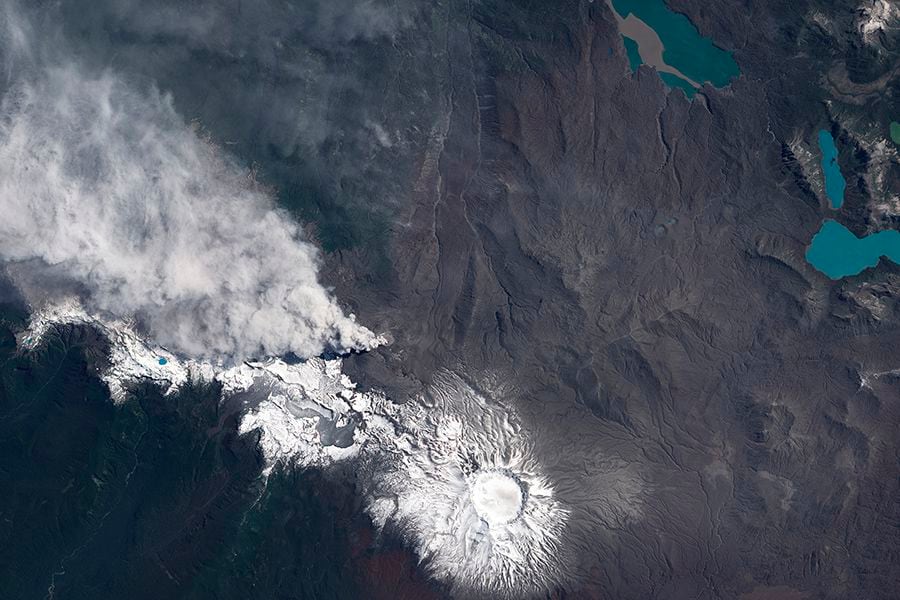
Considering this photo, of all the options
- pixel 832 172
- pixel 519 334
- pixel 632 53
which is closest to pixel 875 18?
pixel 832 172

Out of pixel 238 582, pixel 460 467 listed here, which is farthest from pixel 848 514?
pixel 238 582

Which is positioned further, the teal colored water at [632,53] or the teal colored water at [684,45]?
the teal colored water at [684,45]

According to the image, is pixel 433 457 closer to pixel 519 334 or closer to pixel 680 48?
pixel 519 334

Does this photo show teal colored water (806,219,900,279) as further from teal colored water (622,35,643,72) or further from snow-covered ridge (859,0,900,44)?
teal colored water (622,35,643,72)

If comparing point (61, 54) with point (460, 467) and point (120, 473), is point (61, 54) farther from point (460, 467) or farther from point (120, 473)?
point (460, 467)

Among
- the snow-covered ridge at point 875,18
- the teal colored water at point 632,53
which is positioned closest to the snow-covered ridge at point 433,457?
the teal colored water at point 632,53

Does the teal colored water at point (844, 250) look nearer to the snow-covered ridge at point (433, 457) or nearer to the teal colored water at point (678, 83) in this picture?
the teal colored water at point (678, 83)
